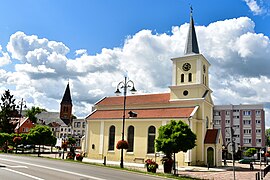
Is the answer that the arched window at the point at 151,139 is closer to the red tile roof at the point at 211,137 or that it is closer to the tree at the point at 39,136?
the red tile roof at the point at 211,137

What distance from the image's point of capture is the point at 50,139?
4222 centimetres

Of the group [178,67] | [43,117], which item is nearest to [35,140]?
[178,67]

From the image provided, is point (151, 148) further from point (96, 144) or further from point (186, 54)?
point (186, 54)

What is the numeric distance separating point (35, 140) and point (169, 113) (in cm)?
2081

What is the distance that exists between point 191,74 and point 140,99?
9415mm

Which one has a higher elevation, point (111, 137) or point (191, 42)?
point (191, 42)

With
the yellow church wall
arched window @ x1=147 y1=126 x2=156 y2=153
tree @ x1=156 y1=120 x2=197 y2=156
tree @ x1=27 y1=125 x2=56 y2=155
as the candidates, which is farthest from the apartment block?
tree @ x1=27 y1=125 x2=56 y2=155

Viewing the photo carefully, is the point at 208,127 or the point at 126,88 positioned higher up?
the point at 126,88

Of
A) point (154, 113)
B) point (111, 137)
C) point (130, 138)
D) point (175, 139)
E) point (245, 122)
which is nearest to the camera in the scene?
point (175, 139)

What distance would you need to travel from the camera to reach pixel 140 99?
43.6 metres

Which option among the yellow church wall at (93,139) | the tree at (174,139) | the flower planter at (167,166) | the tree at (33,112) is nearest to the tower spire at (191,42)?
the tree at (174,139)

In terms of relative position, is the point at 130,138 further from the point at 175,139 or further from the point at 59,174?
the point at 59,174

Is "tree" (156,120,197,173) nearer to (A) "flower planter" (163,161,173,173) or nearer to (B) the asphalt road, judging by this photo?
(A) "flower planter" (163,161,173,173)

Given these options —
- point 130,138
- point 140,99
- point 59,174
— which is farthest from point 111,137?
point 59,174
